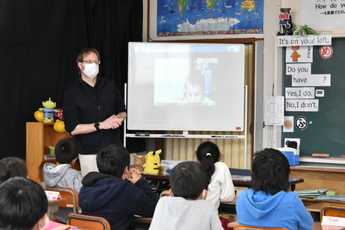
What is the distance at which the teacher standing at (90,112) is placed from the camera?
180 inches

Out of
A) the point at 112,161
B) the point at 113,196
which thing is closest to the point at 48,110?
the point at 112,161

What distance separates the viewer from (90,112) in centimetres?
464

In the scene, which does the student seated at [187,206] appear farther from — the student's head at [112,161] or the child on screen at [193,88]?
the child on screen at [193,88]

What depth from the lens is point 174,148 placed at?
680 centimetres

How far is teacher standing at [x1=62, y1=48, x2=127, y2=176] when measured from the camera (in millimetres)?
4570

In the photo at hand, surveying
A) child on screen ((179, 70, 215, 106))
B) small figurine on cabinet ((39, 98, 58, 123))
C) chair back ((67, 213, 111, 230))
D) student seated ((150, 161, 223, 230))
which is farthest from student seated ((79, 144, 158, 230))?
child on screen ((179, 70, 215, 106))

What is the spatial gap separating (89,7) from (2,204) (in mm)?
4608

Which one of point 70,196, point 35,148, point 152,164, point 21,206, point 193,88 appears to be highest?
point 193,88

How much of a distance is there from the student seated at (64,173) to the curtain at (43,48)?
1.04 m

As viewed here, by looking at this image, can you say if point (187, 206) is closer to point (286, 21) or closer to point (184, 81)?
point (184, 81)

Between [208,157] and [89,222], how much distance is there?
4.65ft

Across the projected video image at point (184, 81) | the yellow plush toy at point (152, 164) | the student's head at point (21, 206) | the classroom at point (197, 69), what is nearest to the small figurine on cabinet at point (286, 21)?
the classroom at point (197, 69)

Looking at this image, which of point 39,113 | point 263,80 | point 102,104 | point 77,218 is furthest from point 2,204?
point 263,80

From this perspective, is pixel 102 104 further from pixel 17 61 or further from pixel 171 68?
pixel 171 68
